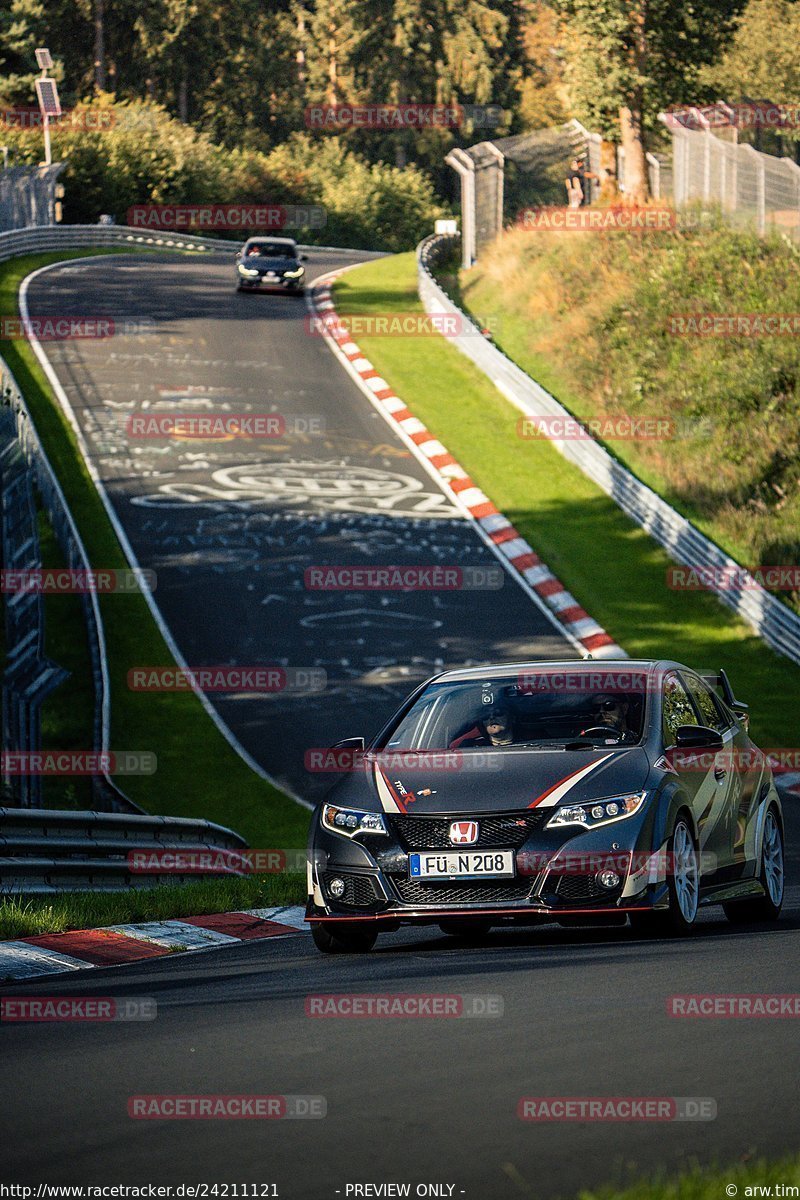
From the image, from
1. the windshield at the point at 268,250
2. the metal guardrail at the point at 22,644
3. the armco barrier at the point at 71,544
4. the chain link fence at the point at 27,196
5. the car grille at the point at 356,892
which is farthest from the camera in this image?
the chain link fence at the point at 27,196

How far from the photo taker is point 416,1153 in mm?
4891

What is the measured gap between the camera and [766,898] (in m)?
10.7

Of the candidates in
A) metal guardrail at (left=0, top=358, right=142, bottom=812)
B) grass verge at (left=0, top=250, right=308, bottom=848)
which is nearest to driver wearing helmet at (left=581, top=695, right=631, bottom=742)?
grass verge at (left=0, top=250, right=308, bottom=848)

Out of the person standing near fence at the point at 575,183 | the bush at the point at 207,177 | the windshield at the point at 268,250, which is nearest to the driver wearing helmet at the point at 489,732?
the windshield at the point at 268,250

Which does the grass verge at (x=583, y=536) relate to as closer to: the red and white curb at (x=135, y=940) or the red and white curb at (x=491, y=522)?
the red and white curb at (x=491, y=522)

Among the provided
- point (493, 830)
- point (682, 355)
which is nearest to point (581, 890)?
point (493, 830)

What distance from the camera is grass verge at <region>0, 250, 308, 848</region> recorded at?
19.2 meters

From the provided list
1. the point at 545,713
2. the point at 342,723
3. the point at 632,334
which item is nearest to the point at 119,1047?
the point at 545,713

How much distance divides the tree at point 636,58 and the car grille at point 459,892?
145ft

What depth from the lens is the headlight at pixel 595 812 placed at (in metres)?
9.01

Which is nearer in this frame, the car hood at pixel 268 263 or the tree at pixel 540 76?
the car hood at pixel 268 263

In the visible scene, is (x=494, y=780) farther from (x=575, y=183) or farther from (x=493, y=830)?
(x=575, y=183)

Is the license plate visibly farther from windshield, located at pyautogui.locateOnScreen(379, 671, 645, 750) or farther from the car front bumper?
windshield, located at pyautogui.locateOnScreen(379, 671, 645, 750)

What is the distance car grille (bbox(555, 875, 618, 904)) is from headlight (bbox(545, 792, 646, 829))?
0.26m
